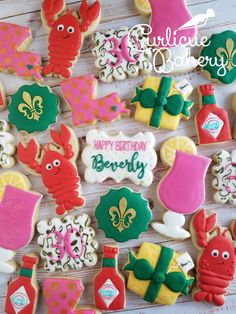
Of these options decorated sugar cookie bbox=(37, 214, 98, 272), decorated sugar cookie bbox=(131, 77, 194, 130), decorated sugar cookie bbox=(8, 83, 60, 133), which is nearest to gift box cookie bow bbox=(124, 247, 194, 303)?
decorated sugar cookie bbox=(37, 214, 98, 272)

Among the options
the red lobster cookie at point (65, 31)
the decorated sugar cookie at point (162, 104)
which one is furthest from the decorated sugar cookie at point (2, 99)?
the decorated sugar cookie at point (162, 104)

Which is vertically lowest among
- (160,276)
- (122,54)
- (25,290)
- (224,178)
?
(25,290)

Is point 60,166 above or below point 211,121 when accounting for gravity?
below

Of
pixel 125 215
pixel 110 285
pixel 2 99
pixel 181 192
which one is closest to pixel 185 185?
pixel 181 192

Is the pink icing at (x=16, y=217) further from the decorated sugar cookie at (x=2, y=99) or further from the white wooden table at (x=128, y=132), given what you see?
the decorated sugar cookie at (x=2, y=99)

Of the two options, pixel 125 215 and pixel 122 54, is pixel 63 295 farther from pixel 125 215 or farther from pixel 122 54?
pixel 122 54
